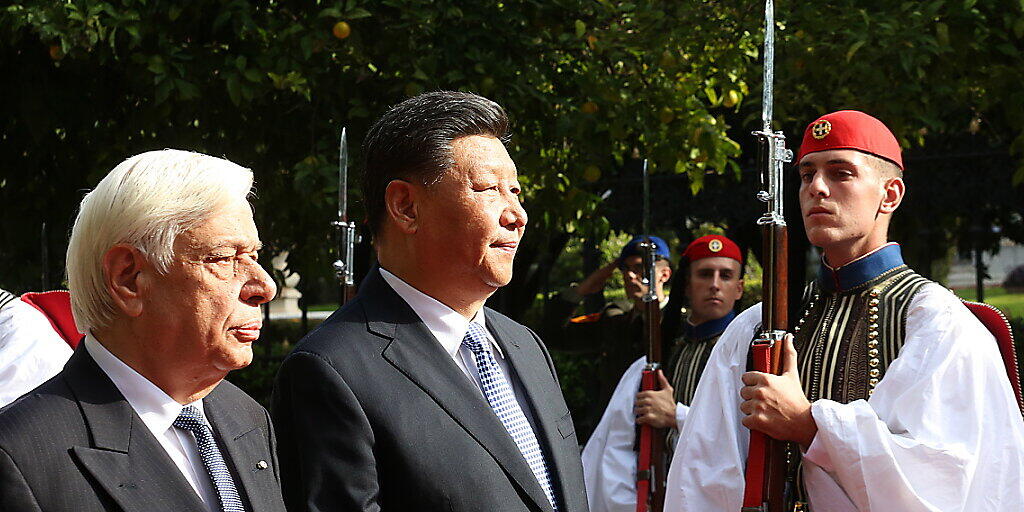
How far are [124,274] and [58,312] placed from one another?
2.01 meters

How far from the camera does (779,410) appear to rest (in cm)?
316

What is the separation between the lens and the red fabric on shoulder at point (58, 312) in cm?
370

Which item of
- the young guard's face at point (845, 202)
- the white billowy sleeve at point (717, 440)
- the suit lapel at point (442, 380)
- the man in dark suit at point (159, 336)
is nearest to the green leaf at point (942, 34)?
the young guard's face at point (845, 202)

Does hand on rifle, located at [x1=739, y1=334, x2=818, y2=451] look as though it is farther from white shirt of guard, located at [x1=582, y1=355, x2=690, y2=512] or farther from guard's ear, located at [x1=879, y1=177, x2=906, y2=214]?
white shirt of guard, located at [x1=582, y1=355, x2=690, y2=512]

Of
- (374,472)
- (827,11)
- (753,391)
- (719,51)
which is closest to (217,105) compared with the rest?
(719,51)

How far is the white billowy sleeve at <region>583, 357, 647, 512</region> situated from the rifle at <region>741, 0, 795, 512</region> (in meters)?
2.42

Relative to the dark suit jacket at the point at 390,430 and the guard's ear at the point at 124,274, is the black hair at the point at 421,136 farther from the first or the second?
the guard's ear at the point at 124,274

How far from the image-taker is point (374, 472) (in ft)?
7.10

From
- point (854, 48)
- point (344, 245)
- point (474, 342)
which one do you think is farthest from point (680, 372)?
point (474, 342)

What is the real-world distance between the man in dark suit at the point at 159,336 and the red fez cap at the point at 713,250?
12.9 feet

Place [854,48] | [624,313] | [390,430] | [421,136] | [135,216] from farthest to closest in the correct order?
[624,313] < [854,48] < [421,136] < [390,430] < [135,216]

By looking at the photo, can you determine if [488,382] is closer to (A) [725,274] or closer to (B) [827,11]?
(A) [725,274]

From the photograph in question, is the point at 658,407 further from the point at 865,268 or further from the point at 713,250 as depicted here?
the point at 865,268

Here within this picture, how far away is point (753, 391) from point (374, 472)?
Answer: 137cm
